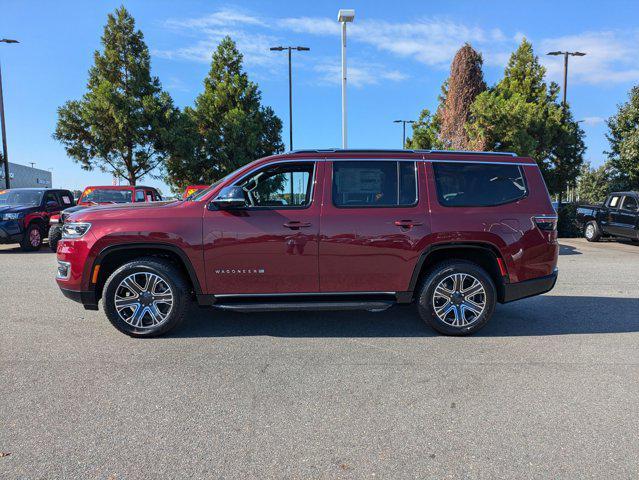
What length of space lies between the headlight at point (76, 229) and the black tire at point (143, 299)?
0.52 meters

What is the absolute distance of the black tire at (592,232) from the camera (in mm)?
14953

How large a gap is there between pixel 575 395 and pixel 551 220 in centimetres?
205

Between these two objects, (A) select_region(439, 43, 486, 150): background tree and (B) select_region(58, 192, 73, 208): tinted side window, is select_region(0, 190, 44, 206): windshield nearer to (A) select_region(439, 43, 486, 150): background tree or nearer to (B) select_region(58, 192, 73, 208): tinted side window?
(B) select_region(58, 192, 73, 208): tinted side window

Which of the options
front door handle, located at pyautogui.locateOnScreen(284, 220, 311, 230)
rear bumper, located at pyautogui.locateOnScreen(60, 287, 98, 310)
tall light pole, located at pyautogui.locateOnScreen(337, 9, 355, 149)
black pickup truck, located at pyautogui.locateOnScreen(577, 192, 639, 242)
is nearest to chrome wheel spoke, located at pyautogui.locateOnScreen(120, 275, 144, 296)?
rear bumper, located at pyautogui.locateOnScreen(60, 287, 98, 310)

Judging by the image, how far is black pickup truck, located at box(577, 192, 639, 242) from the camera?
13680 mm

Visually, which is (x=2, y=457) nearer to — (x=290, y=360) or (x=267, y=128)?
(x=290, y=360)

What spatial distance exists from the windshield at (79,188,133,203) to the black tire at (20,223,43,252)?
4.67ft

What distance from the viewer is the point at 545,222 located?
15.5 ft

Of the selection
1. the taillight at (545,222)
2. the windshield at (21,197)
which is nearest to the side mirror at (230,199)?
the taillight at (545,222)

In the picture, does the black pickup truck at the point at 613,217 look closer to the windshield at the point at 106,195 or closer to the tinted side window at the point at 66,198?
the windshield at the point at 106,195

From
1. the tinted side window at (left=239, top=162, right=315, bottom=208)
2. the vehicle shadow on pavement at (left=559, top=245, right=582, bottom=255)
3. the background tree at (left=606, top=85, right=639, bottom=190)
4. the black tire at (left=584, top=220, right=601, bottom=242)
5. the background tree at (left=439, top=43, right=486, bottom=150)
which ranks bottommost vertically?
the vehicle shadow on pavement at (left=559, top=245, right=582, bottom=255)

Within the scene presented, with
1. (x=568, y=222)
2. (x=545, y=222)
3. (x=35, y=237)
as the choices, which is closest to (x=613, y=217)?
(x=568, y=222)

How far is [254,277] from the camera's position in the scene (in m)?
4.50

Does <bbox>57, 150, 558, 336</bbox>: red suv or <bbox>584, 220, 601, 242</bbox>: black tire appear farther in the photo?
<bbox>584, 220, 601, 242</bbox>: black tire
